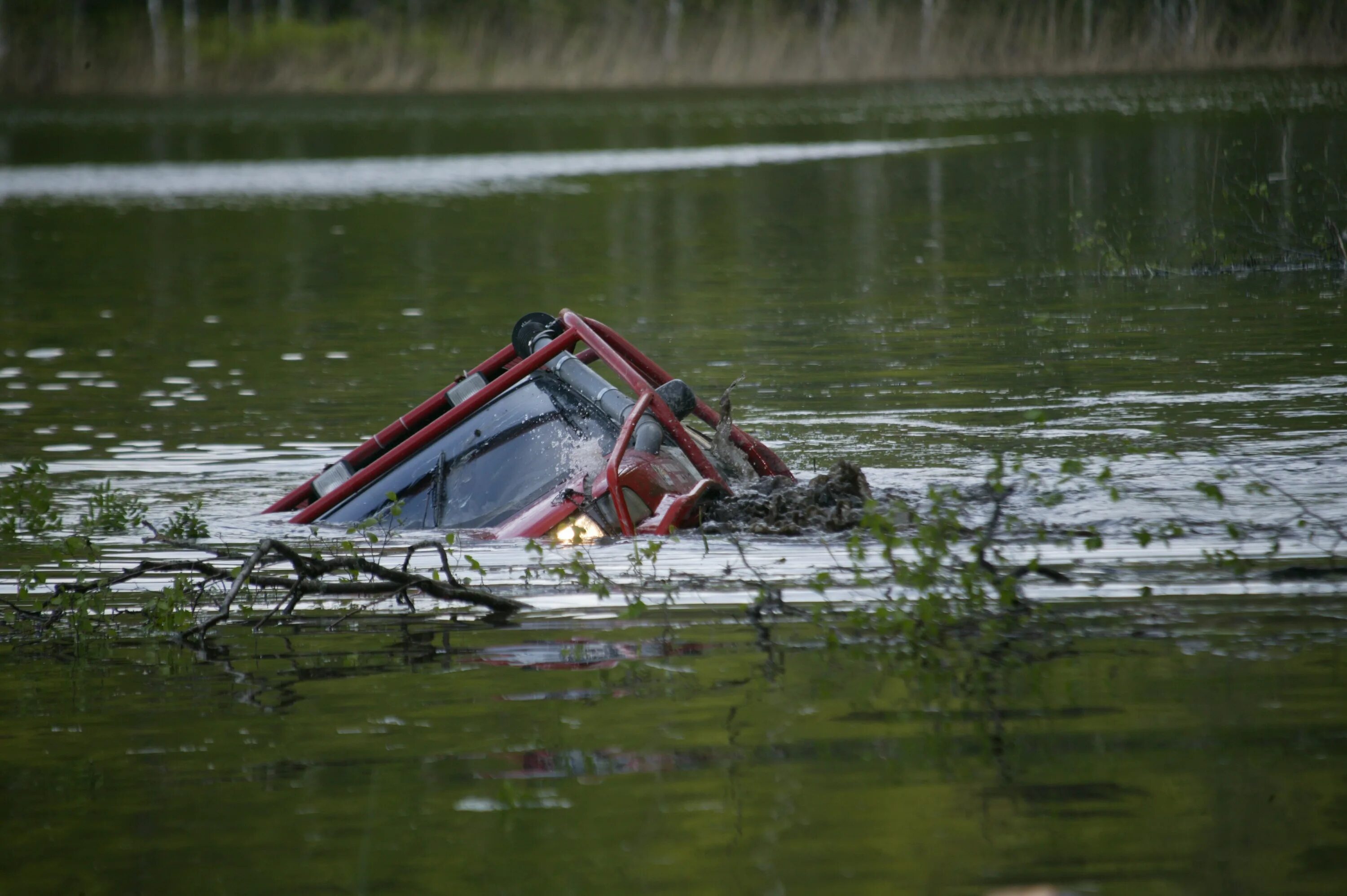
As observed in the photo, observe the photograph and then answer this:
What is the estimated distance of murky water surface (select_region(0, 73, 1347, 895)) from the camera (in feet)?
16.2

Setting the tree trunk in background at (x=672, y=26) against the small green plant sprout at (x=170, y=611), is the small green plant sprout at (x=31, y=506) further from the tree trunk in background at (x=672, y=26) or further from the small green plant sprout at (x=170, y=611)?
the tree trunk in background at (x=672, y=26)

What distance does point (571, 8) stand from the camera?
63938 mm

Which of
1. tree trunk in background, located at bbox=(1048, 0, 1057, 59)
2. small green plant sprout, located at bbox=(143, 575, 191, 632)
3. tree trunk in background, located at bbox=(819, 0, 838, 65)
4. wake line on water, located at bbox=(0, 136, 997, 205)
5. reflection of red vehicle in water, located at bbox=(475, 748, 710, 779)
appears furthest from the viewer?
tree trunk in background, located at bbox=(819, 0, 838, 65)

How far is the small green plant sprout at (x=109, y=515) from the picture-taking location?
358 inches

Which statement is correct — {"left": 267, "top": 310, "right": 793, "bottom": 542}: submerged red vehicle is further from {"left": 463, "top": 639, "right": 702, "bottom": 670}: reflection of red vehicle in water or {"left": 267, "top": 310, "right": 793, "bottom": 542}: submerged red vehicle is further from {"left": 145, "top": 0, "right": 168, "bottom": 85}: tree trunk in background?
{"left": 145, "top": 0, "right": 168, "bottom": 85}: tree trunk in background

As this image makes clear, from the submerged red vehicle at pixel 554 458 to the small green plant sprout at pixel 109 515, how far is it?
751mm

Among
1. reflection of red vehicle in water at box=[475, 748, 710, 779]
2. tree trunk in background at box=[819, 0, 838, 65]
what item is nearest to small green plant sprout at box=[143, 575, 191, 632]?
reflection of red vehicle in water at box=[475, 748, 710, 779]

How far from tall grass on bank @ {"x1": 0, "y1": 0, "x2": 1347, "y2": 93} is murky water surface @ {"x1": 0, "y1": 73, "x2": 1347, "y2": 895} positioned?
14615mm

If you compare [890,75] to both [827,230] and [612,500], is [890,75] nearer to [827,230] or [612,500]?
[827,230]

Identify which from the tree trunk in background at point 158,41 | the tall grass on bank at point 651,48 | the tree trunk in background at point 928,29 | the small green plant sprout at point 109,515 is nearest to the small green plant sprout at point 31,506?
the small green plant sprout at point 109,515

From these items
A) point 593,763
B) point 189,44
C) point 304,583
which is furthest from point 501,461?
point 189,44

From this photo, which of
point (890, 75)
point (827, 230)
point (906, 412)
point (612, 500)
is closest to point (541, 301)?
point (827, 230)

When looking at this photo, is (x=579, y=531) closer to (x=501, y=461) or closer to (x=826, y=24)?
(x=501, y=461)

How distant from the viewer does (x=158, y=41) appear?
6116 cm
